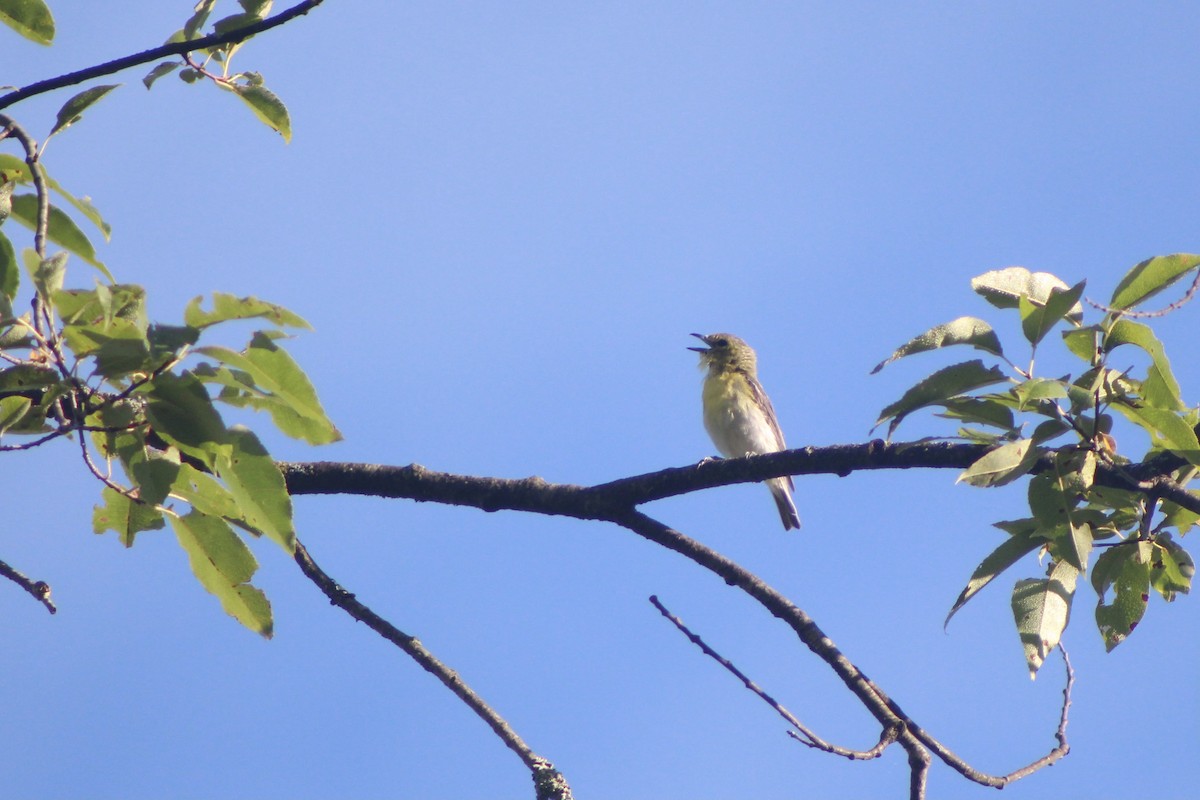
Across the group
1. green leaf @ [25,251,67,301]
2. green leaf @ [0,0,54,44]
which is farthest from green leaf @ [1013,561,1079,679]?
green leaf @ [0,0,54,44]

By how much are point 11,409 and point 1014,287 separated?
2.76 meters

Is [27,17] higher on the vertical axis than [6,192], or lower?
higher

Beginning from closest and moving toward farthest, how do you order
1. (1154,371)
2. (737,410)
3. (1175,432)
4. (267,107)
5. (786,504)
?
1. (1175,432)
2. (1154,371)
3. (267,107)
4. (737,410)
5. (786,504)

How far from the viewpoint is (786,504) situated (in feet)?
42.7

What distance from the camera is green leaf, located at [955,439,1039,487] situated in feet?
9.89

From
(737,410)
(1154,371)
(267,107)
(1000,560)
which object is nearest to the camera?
(1154,371)

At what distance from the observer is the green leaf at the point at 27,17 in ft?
10.8

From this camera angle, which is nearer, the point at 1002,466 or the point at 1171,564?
the point at 1002,466

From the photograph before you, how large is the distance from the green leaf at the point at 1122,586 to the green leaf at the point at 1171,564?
42 millimetres

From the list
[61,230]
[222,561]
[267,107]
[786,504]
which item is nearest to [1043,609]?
[222,561]

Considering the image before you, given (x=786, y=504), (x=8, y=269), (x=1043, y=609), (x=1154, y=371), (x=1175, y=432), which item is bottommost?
(x=1043, y=609)

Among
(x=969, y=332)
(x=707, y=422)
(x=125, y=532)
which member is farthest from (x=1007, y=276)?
(x=707, y=422)

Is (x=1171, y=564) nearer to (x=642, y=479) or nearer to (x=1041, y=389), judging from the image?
(x=1041, y=389)

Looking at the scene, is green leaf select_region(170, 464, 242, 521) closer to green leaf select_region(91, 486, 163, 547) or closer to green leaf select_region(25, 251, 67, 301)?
green leaf select_region(91, 486, 163, 547)
